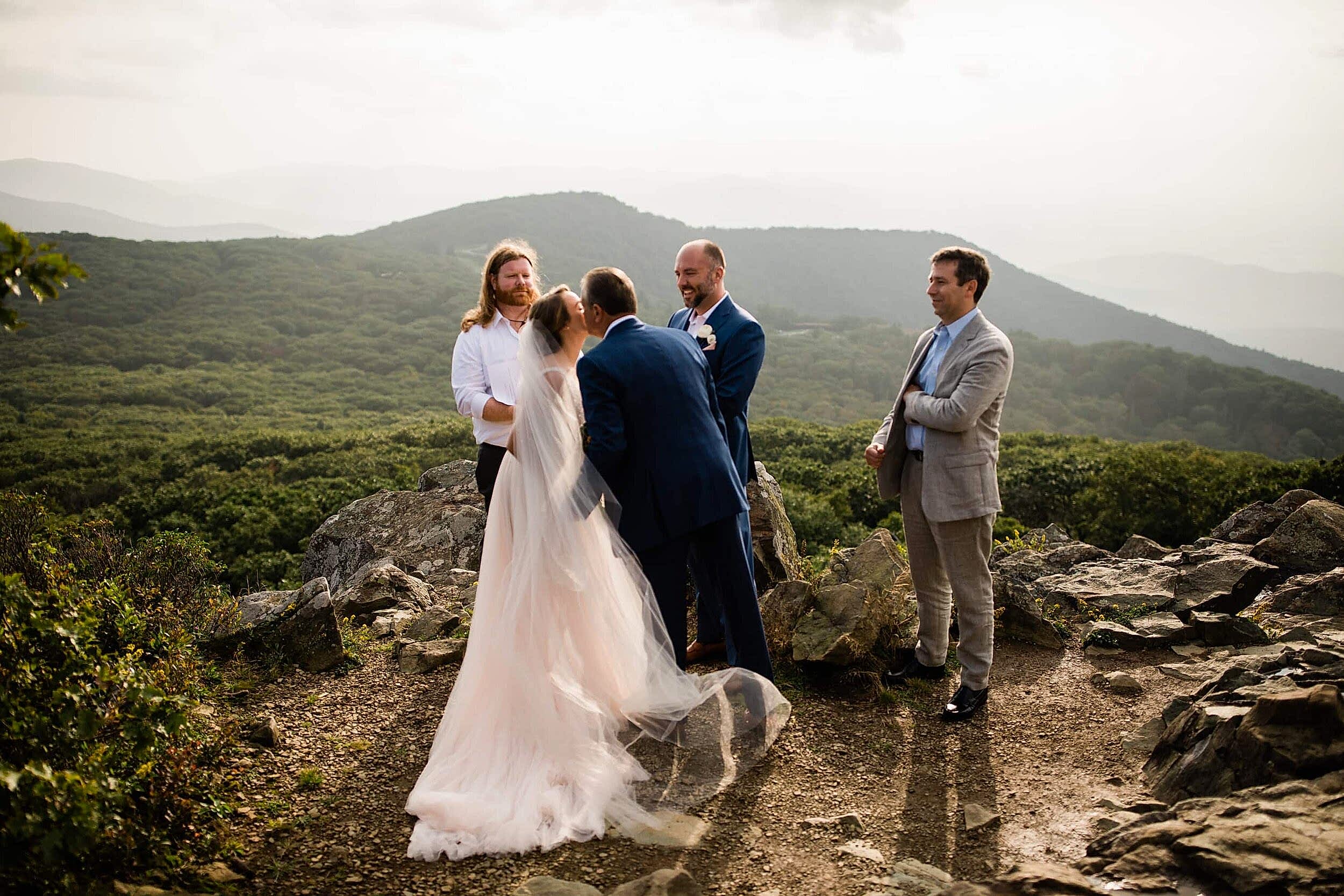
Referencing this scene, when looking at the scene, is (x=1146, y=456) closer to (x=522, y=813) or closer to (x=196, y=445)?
(x=522, y=813)

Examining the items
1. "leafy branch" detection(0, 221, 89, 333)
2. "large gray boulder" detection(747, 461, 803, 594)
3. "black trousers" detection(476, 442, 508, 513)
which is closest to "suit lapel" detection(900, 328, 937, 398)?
"large gray boulder" detection(747, 461, 803, 594)

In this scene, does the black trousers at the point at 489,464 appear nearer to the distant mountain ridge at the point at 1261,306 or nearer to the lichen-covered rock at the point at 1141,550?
the lichen-covered rock at the point at 1141,550

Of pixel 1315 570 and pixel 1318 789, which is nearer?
pixel 1318 789

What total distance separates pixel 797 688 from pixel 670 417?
220cm

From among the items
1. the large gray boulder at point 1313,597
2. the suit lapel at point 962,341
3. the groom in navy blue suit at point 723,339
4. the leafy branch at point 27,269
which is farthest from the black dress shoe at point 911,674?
the leafy branch at point 27,269

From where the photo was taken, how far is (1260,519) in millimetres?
8570

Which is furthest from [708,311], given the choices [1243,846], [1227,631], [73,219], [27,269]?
[73,219]

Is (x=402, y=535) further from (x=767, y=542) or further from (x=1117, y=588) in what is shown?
(x=1117, y=588)

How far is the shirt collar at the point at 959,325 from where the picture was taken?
15.8 ft

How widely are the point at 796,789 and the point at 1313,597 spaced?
5020mm

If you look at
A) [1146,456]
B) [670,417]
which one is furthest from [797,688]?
[1146,456]

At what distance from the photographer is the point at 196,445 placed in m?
20.4

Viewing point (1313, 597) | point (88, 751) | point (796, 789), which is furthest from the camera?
point (1313, 597)

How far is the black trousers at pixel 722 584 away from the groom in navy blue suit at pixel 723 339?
0.50 m
